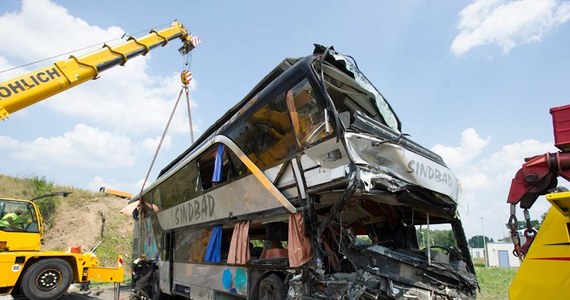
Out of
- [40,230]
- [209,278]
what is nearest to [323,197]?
[209,278]

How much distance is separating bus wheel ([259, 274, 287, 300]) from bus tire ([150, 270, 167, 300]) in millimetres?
5490

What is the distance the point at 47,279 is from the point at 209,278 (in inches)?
228

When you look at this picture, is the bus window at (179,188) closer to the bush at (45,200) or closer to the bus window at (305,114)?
the bus window at (305,114)

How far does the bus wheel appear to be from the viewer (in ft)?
16.0

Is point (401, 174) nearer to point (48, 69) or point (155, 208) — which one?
point (155, 208)

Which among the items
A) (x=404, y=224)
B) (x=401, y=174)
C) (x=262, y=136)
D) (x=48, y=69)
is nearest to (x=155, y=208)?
(x=48, y=69)

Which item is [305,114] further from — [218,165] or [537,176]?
[537,176]

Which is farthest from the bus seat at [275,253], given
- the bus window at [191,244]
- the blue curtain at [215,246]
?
the bus window at [191,244]

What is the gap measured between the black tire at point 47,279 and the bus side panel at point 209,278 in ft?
11.7

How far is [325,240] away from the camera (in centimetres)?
478

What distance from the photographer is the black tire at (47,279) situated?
9.53m

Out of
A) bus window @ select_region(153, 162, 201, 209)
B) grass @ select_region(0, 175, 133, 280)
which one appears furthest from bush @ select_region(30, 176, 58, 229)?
bus window @ select_region(153, 162, 201, 209)

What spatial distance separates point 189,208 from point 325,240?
4.05 metres

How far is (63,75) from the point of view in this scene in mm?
9445
